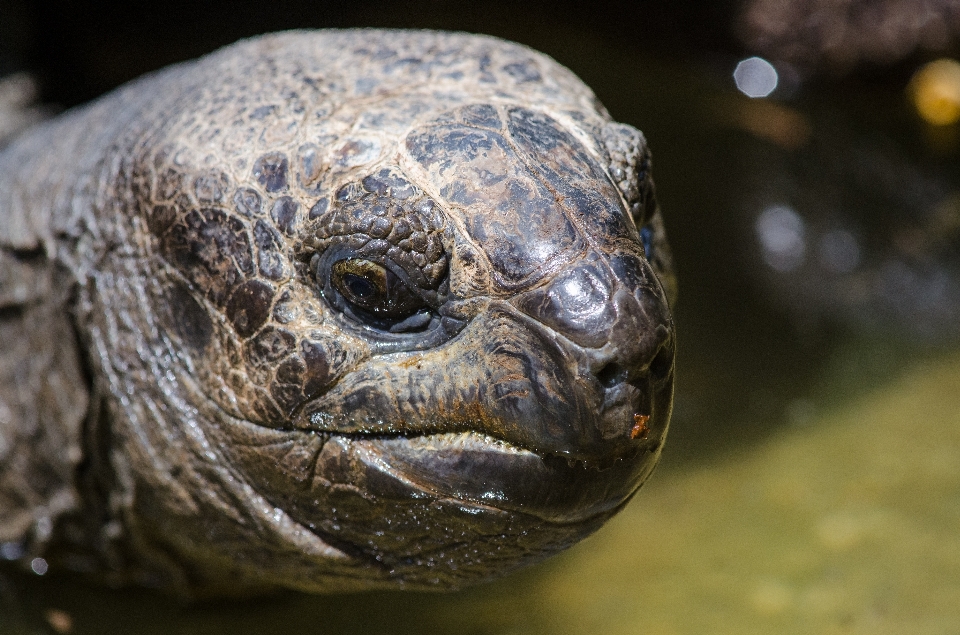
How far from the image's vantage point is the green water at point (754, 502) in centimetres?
342

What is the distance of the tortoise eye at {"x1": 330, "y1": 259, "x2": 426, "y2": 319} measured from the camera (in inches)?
89.8

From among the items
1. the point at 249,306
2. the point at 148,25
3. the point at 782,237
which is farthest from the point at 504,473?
the point at 148,25

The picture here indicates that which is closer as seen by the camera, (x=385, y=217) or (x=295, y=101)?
(x=385, y=217)

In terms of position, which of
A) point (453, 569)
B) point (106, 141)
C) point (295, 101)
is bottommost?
point (453, 569)

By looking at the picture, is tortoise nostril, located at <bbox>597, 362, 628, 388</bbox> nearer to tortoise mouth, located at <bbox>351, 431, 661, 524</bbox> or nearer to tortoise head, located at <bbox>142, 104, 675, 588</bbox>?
tortoise head, located at <bbox>142, 104, 675, 588</bbox>

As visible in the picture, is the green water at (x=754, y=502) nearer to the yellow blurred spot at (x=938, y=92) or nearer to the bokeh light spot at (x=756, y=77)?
the yellow blurred spot at (x=938, y=92)

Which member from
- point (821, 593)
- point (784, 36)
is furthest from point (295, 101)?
point (784, 36)

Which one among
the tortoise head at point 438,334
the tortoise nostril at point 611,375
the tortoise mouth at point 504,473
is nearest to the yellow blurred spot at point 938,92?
the tortoise head at point 438,334

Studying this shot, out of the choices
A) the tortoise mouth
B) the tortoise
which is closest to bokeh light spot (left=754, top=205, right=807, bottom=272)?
the tortoise

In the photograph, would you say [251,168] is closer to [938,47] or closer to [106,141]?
[106,141]

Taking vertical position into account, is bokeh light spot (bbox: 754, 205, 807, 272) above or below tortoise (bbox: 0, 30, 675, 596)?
below

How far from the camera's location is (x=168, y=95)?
2928mm

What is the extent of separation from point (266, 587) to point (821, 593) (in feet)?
6.43

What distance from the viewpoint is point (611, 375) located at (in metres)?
2.08
